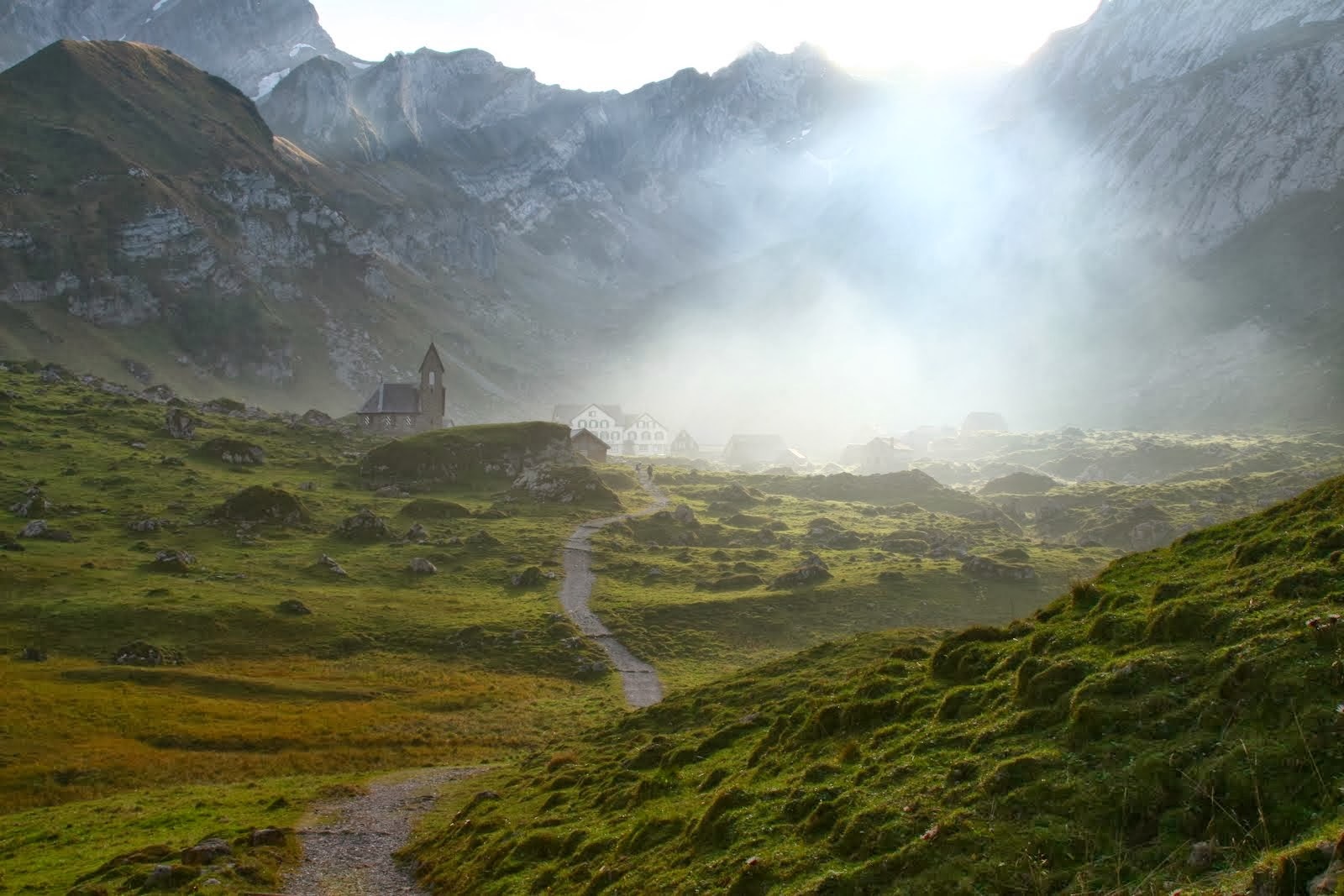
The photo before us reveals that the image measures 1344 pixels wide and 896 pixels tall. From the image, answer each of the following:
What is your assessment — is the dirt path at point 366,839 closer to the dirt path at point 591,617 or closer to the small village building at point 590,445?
the dirt path at point 591,617

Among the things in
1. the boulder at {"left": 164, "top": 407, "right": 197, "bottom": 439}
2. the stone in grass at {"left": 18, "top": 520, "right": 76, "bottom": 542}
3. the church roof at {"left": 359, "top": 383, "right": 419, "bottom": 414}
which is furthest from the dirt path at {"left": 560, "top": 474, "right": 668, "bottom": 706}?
the church roof at {"left": 359, "top": 383, "right": 419, "bottom": 414}

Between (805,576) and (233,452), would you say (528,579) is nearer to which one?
(805,576)

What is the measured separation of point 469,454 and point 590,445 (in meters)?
34.3

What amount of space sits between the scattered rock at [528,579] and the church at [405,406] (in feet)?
251

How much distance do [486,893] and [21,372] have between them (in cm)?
14505

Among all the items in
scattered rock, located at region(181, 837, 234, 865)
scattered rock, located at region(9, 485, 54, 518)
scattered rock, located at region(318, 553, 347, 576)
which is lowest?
scattered rock, located at region(181, 837, 234, 865)

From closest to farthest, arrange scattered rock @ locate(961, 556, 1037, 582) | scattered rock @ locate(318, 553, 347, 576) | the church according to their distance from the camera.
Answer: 1. scattered rock @ locate(318, 553, 347, 576)
2. scattered rock @ locate(961, 556, 1037, 582)
3. the church

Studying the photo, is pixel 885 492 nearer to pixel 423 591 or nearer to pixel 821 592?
pixel 821 592

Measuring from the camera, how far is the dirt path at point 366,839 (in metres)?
24.8

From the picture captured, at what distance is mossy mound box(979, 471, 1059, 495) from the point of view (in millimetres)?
159750

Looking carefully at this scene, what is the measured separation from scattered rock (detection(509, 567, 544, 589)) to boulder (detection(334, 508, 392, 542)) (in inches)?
681

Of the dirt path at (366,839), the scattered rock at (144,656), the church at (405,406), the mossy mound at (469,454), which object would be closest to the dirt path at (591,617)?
the dirt path at (366,839)

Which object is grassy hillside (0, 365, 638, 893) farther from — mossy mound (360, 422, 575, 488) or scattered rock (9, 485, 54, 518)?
mossy mound (360, 422, 575, 488)

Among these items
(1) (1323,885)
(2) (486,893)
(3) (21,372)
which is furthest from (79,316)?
(1) (1323,885)
